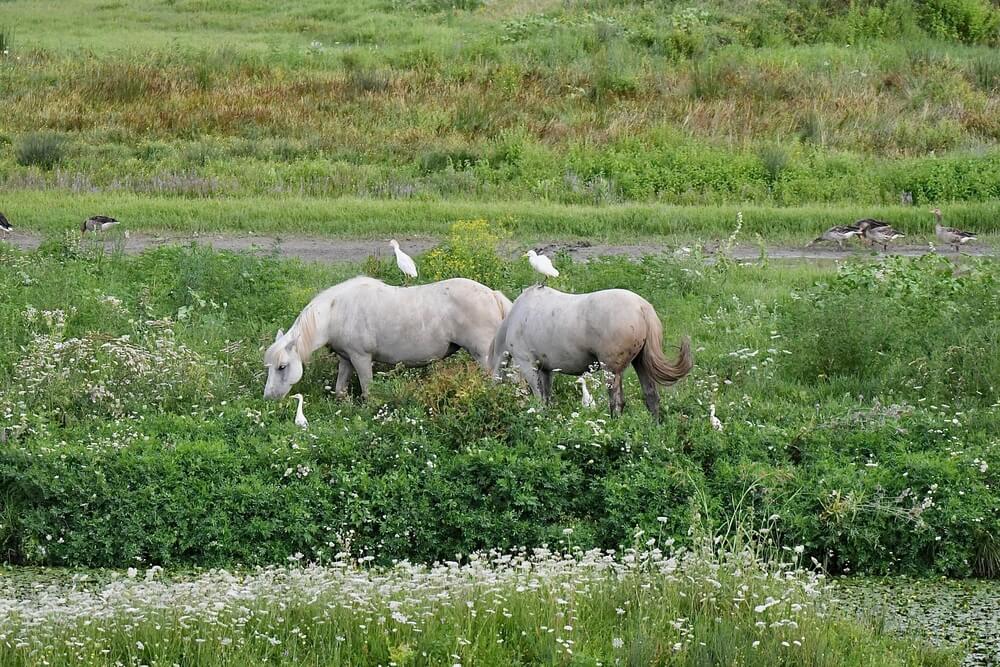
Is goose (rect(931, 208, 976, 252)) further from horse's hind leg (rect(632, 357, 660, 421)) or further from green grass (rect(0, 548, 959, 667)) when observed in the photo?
green grass (rect(0, 548, 959, 667))

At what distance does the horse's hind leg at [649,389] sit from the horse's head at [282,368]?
3.04 meters

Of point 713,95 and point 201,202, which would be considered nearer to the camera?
point 201,202

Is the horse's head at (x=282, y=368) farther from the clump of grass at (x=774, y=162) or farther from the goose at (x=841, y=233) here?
the clump of grass at (x=774, y=162)

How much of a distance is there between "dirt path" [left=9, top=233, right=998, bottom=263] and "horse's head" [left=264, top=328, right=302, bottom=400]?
210 inches

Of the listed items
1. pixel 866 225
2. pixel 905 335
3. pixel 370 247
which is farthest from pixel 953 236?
pixel 370 247

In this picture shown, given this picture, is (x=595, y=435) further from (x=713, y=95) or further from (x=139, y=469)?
(x=713, y=95)

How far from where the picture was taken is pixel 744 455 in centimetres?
1154

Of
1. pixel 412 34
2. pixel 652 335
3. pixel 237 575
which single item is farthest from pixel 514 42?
pixel 237 575

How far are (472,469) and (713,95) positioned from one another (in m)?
16.6

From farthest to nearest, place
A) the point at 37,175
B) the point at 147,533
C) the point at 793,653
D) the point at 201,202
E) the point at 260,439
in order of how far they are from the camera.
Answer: the point at 37,175
the point at 201,202
the point at 260,439
the point at 147,533
the point at 793,653

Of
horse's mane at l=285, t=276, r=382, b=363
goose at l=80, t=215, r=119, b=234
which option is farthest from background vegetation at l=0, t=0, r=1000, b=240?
horse's mane at l=285, t=276, r=382, b=363

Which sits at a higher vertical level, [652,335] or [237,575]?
[652,335]

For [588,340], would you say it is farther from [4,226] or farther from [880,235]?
[4,226]

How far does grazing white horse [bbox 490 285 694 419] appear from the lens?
477 inches
